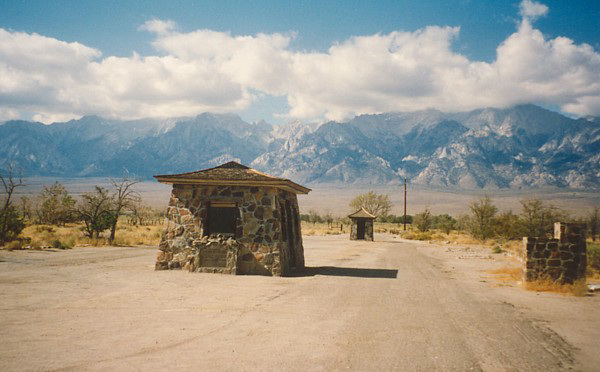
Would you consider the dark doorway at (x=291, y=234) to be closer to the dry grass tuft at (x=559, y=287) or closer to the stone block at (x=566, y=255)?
the dry grass tuft at (x=559, y=287)

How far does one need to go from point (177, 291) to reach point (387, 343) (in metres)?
6.13

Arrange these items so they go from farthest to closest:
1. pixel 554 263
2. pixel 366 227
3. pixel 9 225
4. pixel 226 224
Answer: pixel 366 227 < pixel 9 225 < pixel 226 224 < pixel 554 263

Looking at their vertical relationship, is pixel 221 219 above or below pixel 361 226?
above

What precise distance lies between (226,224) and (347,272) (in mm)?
5098

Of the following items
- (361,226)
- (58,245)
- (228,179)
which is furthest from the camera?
(361,226)

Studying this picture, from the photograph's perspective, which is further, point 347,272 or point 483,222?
point 483,222

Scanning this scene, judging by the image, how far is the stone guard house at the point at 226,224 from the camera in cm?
1397

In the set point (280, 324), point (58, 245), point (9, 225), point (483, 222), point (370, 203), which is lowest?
point (58, 245)

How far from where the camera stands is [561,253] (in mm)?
12992

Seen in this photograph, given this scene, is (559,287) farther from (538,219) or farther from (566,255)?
(538,219)

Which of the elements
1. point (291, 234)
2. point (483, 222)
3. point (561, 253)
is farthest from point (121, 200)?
point (483, 222)

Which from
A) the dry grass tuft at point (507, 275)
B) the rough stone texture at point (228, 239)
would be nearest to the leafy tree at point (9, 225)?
the rough stone texture at point (228, 239)

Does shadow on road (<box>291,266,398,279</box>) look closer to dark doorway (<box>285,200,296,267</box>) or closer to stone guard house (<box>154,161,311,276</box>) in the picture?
dark doorway (<box>285,200,296,267</box>)

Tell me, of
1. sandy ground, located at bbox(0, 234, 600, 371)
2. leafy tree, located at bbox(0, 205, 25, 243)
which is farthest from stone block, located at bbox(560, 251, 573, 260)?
leafy tree, located at bbox(0, 205, 25, 243)
